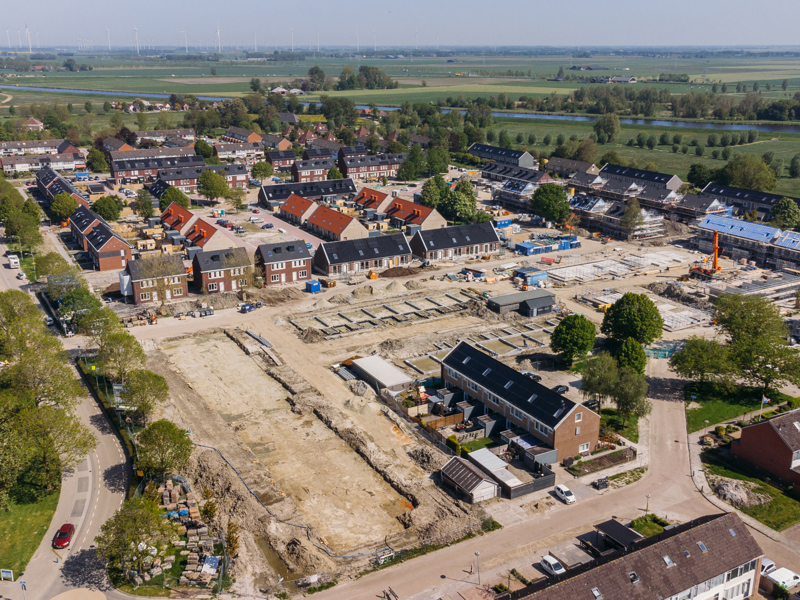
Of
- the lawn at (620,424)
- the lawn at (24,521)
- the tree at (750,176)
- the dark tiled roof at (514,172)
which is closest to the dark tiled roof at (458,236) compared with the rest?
the dark tiled roof at (514,172)

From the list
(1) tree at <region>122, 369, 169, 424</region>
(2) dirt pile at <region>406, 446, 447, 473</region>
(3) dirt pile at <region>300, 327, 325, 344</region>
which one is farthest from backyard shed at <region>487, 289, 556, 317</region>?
(1) tree at <region>122, 369, 169, 424</region>

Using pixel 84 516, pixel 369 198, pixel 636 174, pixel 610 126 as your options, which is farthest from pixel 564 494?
pixel 610 126

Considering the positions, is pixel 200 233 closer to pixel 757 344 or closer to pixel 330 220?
pixel 330 220

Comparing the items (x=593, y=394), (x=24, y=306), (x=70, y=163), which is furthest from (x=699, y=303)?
(x=70, y=163)

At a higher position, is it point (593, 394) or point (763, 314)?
point (763, 314)

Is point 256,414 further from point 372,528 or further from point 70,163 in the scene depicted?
point 70,163

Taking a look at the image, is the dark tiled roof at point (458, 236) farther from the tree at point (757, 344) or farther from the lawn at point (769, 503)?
the lawn at point (769, 503)
